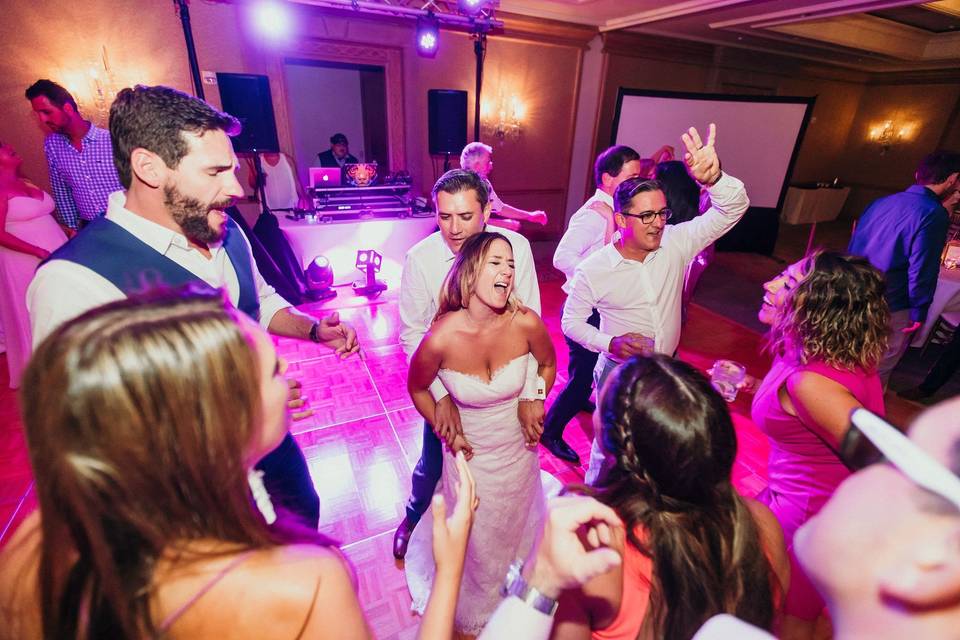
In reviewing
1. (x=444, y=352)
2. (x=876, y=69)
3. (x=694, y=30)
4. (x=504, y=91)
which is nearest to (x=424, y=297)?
(x=444, y=352)

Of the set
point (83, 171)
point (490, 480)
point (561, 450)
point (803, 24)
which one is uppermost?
point (803, 24)

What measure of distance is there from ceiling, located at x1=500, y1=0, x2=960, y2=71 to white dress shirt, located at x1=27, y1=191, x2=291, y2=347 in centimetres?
637

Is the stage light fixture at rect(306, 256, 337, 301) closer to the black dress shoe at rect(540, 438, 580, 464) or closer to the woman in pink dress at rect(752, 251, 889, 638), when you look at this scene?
the black dress shoe at rect(540, 438, 580, 464)

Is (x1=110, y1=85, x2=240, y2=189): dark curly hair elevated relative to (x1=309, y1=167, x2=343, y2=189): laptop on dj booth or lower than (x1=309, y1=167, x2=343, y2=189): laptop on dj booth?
elevated

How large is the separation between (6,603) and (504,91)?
A: 7.70 m

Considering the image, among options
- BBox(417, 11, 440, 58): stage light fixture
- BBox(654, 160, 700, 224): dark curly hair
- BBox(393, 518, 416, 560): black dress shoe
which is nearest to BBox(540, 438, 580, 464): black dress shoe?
BBox(393, 518, 416, 560): black dress shoe

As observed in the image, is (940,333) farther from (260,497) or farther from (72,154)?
(72,154)

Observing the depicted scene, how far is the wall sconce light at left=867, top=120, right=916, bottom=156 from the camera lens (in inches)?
436

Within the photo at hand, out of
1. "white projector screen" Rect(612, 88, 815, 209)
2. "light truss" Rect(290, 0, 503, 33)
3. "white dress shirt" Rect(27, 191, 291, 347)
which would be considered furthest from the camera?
"white projector screen" Rect(612, 88, 815, 209)

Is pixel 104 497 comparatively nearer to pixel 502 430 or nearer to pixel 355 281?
pixel 502 430

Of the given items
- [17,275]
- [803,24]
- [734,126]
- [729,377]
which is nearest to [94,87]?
[17,275]

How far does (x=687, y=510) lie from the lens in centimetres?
95

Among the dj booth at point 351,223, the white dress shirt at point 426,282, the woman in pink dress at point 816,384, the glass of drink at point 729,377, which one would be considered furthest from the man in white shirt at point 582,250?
the dj booth at point 351,223

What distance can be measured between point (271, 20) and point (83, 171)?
3083mm
